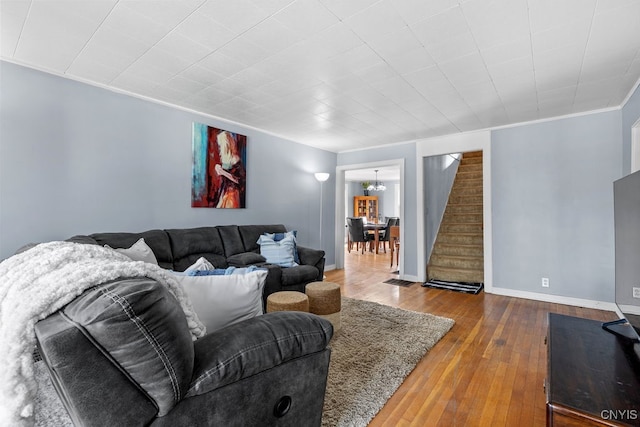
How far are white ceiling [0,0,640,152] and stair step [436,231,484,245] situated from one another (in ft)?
7.70

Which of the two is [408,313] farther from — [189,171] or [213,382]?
[189,171]

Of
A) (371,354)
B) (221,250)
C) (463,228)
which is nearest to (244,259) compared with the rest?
(221,250)

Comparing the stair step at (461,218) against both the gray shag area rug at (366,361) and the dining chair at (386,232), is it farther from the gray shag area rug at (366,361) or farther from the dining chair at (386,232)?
the gray shag area rug at (366,361)

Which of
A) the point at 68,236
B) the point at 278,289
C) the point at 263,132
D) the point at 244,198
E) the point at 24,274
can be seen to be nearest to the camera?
the point at 24,274

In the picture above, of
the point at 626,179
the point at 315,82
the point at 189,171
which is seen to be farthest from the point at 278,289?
the point at 626,179

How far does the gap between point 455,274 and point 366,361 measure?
11.0 ft

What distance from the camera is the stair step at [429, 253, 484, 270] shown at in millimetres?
4891

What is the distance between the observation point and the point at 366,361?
2193 millimetres

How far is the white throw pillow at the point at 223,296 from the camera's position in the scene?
1222mm

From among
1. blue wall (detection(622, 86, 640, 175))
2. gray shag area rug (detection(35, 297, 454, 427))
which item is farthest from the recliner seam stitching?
blue wall (detection(622, 86, 640, 175))

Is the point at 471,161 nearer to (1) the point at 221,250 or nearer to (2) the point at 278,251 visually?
(2) the point at 278,251

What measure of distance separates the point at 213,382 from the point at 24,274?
0.63 meters

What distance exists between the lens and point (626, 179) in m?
1.60

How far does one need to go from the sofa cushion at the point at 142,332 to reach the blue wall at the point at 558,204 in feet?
14.3
